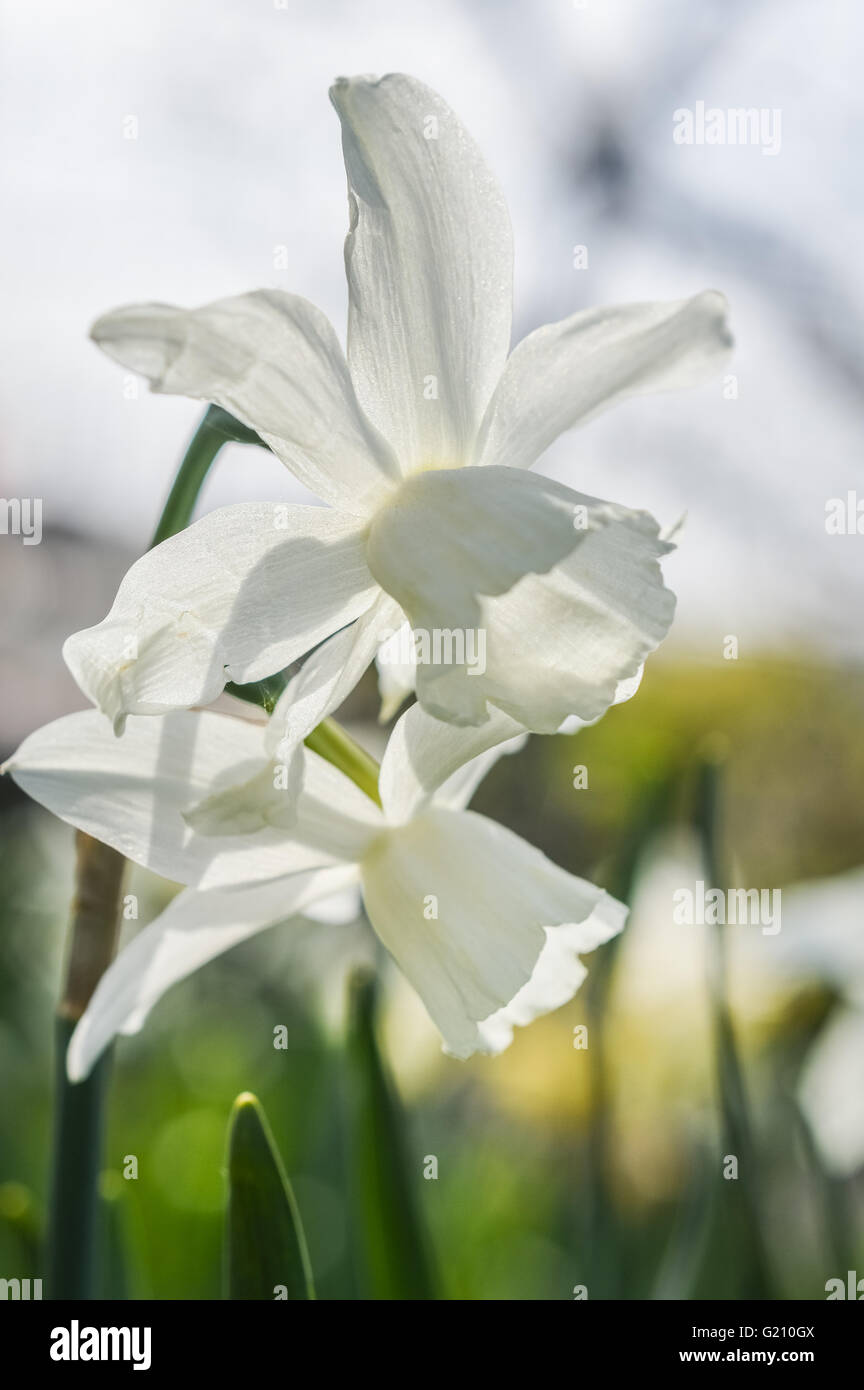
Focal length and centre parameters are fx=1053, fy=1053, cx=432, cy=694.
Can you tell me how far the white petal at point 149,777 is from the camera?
482 mm

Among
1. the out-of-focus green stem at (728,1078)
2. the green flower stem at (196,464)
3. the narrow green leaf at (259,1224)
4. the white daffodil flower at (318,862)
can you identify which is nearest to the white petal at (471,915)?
the white daffodil flower at (318,862)

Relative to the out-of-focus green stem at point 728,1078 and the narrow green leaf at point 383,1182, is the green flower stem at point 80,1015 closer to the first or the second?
the narrow green leaf at point 383,1182

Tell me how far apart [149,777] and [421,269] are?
10.2 inches

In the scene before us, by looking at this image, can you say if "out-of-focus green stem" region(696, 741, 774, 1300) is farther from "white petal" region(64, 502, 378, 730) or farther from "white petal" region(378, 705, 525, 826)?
"white petal" region(64, 502, 378, 730)

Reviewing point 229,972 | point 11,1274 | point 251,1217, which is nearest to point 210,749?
point 251,1217

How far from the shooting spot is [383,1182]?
2.37ft

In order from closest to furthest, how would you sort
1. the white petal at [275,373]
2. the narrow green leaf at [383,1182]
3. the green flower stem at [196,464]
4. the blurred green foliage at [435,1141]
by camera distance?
the white petal at [275,373], the green flower stem at [196,464], the narrow green leaf at [383,1182], the blurred green foliage at [435,1141]

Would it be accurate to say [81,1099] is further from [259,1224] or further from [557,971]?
[557,971]

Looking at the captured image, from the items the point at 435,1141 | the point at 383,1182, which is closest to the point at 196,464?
the point at 383,1182

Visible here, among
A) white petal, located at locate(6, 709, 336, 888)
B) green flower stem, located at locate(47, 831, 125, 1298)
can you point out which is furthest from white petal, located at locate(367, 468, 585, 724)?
green flower stem, located at locate(47, 831, 125, 1298)

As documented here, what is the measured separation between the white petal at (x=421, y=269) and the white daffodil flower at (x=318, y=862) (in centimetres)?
14

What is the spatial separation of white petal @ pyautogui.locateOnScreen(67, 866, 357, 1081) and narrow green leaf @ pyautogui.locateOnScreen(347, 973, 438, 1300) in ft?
0.65
